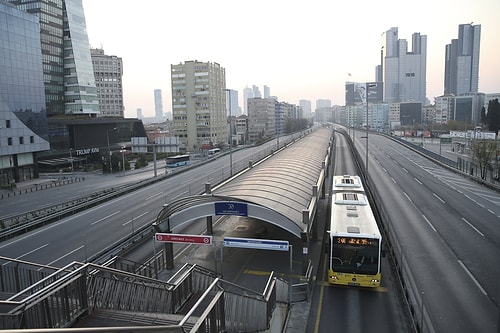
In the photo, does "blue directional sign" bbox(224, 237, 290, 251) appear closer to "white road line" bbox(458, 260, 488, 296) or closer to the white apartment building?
"white road line" bbox(458, 260, 488, 296)

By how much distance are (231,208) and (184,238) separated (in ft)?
8.46

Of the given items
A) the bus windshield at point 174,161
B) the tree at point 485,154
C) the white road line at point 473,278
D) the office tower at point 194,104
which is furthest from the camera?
the office tower at point 194,104

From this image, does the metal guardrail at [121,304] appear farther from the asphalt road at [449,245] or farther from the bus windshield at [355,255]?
the asphalt road at [449,245]

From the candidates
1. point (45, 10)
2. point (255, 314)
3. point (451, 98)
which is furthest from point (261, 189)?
point (451, 98)

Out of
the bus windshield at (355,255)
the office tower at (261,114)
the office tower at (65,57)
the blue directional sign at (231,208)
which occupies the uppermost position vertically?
the office tower at (65,57)

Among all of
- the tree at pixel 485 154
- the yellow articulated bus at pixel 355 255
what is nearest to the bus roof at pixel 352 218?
the yellow articulated bus at pixel 355 255

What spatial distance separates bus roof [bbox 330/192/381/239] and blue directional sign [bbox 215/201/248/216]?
3.97m

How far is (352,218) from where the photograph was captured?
16594mm

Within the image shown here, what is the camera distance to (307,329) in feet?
40.2

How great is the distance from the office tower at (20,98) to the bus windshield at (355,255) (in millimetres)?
45522

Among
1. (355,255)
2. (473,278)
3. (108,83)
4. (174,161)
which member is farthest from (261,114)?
(355,255)

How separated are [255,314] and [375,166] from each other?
46.1 meters

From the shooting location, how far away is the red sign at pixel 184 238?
624 inches

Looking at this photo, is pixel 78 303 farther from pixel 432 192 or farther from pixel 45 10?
pixel 45 10
